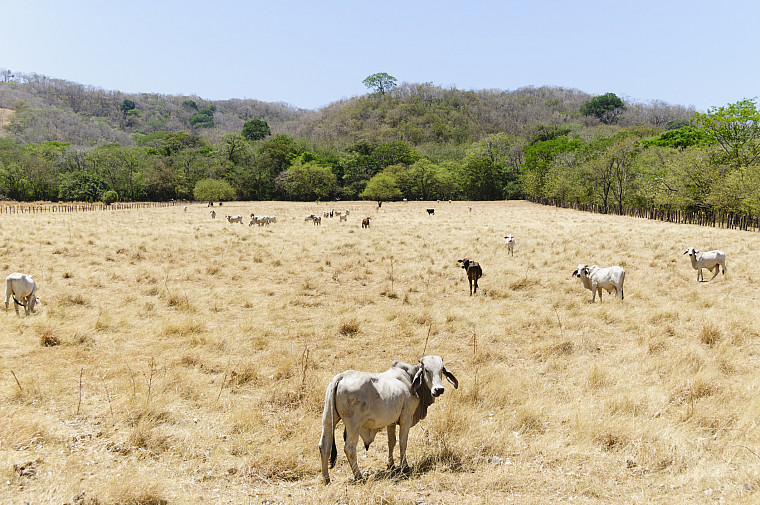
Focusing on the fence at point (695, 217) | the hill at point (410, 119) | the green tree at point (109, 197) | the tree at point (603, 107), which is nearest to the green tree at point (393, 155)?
the hill at point (410, 119)

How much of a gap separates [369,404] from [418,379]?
74cm

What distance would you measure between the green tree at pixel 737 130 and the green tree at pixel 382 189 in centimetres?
5007

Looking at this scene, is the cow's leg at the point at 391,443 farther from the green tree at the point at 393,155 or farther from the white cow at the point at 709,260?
the green tree at the point at 393,155

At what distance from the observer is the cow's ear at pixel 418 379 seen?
16.6 ft

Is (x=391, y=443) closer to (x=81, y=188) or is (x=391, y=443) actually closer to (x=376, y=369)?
(x=376, y=369)

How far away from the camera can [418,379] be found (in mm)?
5109

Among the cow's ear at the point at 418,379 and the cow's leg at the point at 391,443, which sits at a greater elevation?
the cow's ear at the point at 418,379

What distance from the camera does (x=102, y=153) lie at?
90062 millimetres

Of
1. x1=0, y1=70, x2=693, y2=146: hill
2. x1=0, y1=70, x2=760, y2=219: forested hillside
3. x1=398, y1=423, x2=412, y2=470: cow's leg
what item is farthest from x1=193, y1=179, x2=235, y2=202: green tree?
x1=398, y1=423, x2=412, y2=470: cow's leg

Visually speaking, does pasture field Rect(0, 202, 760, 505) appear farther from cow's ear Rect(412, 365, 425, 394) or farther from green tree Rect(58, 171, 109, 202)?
green tree Rect(58, 171, 109, 202)

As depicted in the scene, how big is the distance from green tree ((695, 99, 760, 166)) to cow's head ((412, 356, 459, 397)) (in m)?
55.4

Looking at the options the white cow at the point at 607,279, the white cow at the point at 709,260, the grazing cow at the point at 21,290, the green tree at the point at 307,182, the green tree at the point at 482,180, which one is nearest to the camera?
the grazing cow at the point at 21,290

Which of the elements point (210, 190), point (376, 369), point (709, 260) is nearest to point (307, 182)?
point (210, 190)

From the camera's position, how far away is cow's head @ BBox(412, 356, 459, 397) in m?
4.89
